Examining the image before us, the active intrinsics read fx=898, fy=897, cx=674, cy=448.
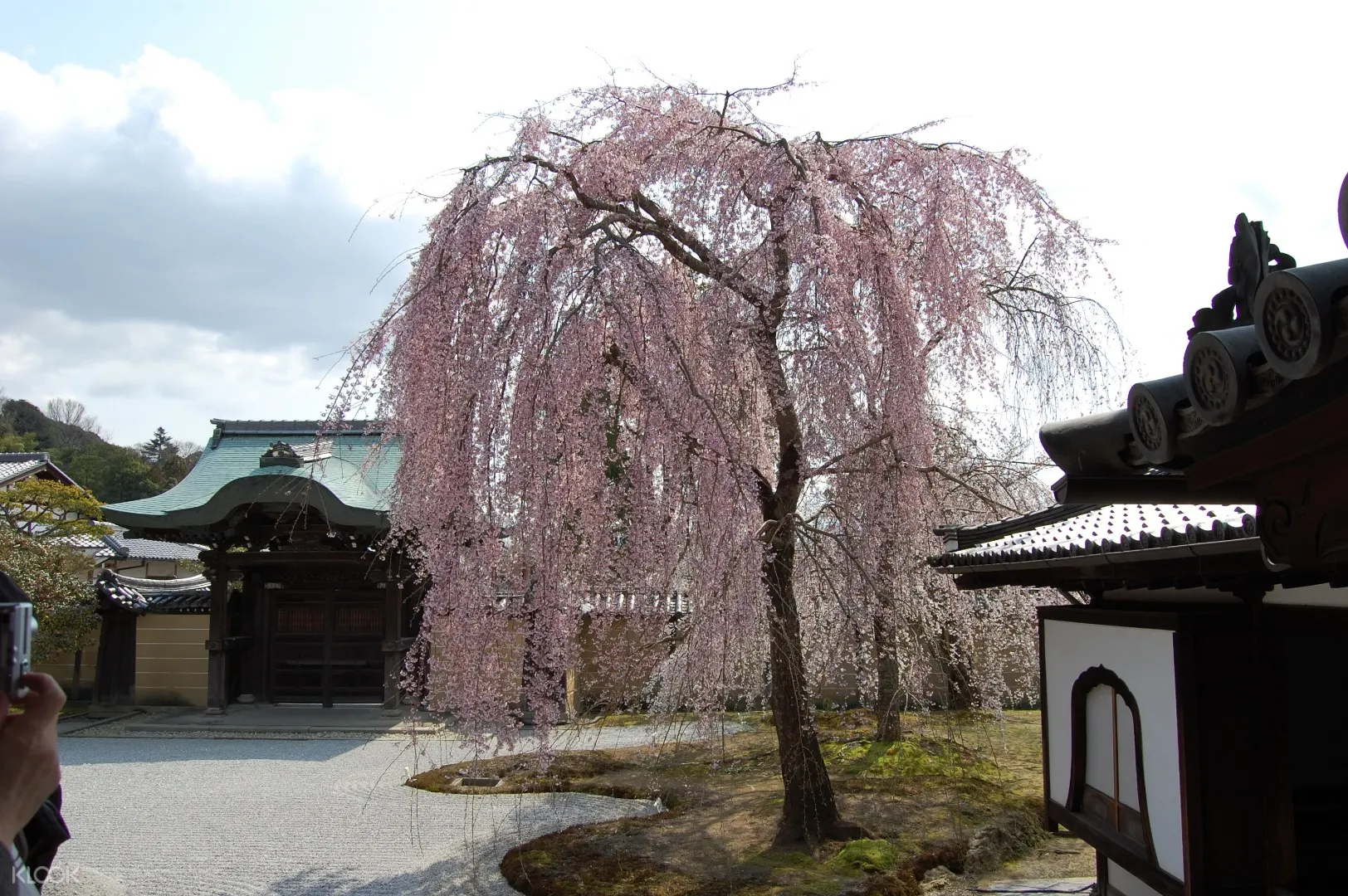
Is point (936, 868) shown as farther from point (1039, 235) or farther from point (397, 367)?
point (397, 367)

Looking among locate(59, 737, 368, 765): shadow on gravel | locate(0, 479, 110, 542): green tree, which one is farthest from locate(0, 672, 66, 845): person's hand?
locate(0, 479, 110, 542): green tree

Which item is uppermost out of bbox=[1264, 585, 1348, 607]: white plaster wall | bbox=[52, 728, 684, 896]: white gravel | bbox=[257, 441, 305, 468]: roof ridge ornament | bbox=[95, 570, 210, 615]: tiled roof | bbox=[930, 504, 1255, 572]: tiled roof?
bbox=[257, 441, 305, 468]: roof ridge ornament

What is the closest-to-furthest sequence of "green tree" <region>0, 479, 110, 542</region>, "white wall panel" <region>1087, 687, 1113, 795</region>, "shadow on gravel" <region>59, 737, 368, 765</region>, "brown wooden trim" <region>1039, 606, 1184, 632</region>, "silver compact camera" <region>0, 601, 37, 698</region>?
"silver compact camera" <region>0, 601, 37, 698</region> → "brown wooden trim" <region>1039, 606, 1184, 632</region> → "white wall panel" <region>1087, 687, 1113, 795</region> → "shadow on gravel" <region>59, 737, 368, 765</region> → "green tree" <region>0, 479, 110, 542</region>

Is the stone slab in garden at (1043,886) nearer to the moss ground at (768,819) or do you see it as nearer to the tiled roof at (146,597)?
the moss ground at (768,819)

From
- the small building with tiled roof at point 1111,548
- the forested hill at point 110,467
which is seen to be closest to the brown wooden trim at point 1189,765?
the small building with tiled roof at point 1111,548

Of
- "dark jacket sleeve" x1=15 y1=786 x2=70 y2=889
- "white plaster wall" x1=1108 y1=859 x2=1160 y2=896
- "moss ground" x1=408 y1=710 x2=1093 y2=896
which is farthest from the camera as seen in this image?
"moss ground" x1=408 y1=710 x2=1093 y2=896

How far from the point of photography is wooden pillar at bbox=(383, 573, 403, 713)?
13.4 m

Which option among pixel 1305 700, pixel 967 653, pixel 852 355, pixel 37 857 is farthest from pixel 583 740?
pixel 37 857

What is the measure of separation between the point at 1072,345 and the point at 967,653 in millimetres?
2951

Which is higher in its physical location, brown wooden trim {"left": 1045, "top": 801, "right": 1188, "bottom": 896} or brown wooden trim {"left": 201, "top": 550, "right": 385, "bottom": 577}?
brown wooden trim {"left": 201, "top": 550, "right": 385, "bottom": 577}

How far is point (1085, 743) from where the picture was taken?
4840 millimetres

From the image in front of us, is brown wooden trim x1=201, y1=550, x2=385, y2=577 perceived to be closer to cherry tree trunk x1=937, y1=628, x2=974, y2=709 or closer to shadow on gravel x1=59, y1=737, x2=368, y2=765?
shadow on gravel x1=59, y1=737, x2=368, y2=765

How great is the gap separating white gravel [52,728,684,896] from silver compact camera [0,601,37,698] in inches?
187

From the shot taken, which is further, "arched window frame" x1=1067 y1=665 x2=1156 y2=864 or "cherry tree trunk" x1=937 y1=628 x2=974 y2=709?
"cherry tree trunk" x1=937 y1=628 x2=974 y2=709
